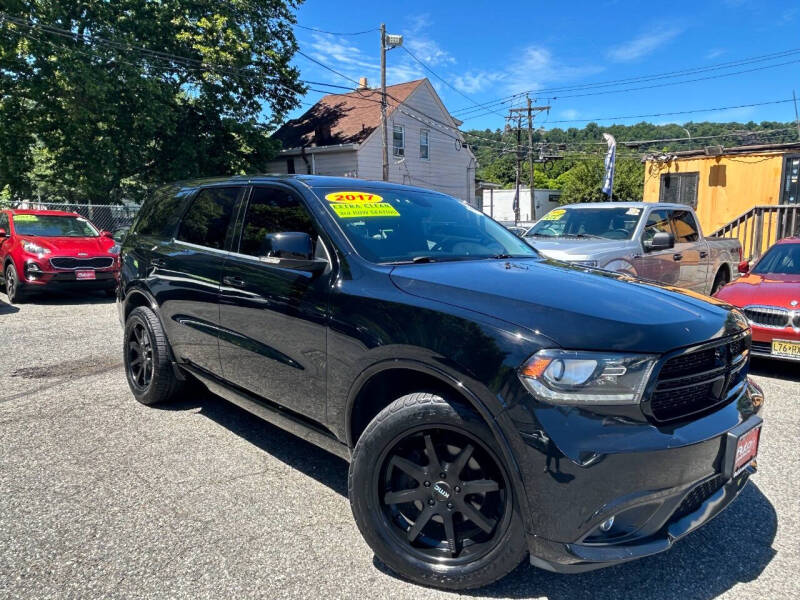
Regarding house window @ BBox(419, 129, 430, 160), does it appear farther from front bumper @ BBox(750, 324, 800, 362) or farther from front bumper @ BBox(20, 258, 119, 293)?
front bumper @ BBox(750, 324, 800, 362)

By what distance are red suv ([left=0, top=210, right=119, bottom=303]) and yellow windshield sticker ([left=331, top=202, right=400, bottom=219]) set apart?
7425 millimetres

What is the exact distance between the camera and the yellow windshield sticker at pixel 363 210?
10.2 feet

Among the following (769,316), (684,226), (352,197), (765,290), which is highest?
(352,197)

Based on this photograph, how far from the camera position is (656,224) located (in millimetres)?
7742

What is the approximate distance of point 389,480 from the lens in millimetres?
2494

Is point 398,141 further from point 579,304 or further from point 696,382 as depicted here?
point 696,382

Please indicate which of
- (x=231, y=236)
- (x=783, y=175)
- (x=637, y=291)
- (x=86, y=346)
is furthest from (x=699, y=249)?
(x=783, y=175)

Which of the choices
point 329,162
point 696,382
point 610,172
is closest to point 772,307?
point 696,382

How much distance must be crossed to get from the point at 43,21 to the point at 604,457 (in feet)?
72.4

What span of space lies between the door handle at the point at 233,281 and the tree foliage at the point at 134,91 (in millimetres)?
17750

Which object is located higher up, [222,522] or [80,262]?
[80,262]

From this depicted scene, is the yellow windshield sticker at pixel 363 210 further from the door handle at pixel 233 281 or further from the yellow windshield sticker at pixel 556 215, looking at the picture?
the yellow windshield sticker at pixel 556 215

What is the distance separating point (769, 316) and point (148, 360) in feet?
19.0

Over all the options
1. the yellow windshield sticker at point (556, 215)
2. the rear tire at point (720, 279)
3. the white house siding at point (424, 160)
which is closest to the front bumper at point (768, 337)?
the yellow windshield sticker at point (556, 215)
